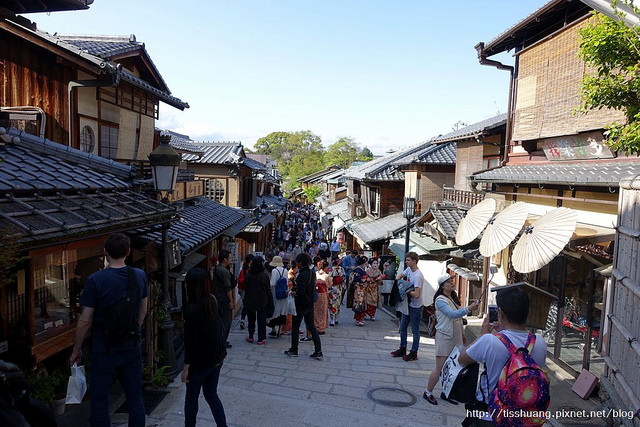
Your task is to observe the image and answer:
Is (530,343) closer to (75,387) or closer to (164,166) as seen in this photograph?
(75,387)

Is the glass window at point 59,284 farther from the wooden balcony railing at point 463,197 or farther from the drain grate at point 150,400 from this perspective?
the wooden balcony railing at point 463,197

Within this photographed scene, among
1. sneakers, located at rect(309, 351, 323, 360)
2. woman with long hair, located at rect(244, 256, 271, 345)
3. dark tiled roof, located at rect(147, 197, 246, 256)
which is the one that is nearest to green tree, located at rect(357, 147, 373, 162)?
dark tiled roof, located at rect(147, 197, 246, 256)

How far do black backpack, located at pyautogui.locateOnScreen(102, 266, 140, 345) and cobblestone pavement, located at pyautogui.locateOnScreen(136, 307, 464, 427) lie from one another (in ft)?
4.81

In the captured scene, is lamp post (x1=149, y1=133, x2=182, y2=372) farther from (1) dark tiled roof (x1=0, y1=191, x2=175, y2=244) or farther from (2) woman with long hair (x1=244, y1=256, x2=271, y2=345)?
(2) woman with long hair (x1=244, y1=256, x2=271, y2=345)

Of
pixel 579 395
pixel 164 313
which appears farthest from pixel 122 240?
pixel 579 395

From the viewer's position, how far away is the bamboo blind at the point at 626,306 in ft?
14.0

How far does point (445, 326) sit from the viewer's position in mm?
5707

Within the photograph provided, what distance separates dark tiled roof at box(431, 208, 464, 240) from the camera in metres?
12.9

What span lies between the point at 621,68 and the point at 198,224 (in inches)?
366

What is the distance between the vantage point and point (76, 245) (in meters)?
5.41

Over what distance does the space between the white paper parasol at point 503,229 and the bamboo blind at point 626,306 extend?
1928 mm

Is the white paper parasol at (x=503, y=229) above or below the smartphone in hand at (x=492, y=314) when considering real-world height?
above

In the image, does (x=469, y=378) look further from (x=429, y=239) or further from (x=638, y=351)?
(x=429, y=239)

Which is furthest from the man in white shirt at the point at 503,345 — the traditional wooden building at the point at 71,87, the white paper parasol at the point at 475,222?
the traditional wooden building at the point at 71,87
